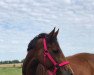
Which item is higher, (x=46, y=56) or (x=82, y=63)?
(x=46, y=56)

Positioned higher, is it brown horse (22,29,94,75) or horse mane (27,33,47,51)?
horse mane (27,33,47,51)

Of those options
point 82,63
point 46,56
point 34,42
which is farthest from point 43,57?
point 82,63

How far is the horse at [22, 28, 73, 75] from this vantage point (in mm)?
6372

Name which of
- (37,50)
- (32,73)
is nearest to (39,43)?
(37,50)

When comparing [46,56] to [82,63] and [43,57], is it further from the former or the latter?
[82,63]

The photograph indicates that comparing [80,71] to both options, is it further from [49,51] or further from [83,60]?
[49,51]

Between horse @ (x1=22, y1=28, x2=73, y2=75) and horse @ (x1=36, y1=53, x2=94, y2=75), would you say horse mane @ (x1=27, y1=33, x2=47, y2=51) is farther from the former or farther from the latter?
horse @ (x1=36, y1=53, x2=94, y2=75)

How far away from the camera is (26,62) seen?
6.75m

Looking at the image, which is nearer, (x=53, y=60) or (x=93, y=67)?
(x=53, y=60)

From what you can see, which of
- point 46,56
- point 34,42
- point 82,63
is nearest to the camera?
point 46,56

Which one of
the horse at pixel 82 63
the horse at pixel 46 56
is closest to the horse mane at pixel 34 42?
the horse at pixel 46 56

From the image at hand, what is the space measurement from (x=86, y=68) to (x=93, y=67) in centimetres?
27

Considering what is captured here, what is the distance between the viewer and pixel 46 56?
21.2 feet

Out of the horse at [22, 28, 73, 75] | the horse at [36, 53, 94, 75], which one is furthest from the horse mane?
the horse at [36, 53, 94, 75]
